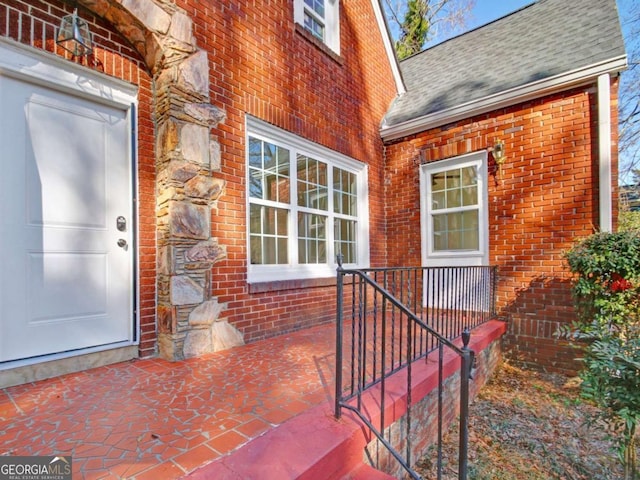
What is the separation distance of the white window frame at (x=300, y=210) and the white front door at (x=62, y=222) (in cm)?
114

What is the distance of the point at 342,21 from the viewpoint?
4.81 m

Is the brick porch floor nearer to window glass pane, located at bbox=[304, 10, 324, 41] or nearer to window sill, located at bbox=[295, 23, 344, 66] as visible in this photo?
window sill, located at bbox=[295, 23, 344, 66]

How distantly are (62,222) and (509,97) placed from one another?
5024mm

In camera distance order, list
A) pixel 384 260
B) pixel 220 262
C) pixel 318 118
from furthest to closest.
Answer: pixel 384 260, pixel 318 118, pixel 220 262

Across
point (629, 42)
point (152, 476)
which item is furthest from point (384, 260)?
point (629, 42)

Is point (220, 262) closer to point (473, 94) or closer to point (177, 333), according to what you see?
point (177, 333)

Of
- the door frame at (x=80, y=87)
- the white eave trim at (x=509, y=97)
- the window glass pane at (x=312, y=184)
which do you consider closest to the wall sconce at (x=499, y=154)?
the white eave trim at (x=509, y=97)

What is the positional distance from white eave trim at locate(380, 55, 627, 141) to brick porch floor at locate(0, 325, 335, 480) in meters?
3.90

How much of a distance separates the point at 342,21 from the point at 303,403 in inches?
204

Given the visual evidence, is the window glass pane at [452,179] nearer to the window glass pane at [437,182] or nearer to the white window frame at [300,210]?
the window glass pane at [437,182]

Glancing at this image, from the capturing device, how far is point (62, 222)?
236cm

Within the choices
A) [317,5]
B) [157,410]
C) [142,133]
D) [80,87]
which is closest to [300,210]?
[142,133]

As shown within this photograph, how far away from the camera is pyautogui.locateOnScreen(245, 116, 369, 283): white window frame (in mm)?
3438
